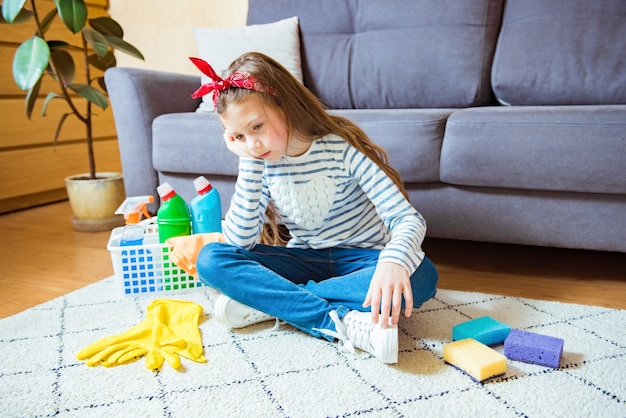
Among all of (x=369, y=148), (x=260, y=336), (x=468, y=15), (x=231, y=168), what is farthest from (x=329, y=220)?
(x=468, y=15)

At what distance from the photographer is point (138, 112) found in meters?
1.82

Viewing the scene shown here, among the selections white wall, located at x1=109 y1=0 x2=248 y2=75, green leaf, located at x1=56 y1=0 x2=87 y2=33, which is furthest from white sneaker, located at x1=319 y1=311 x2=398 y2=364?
white wall, located at x1=109 y1=0 x2=248 y2=75

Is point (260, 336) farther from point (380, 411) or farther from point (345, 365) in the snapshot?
point (380, 411)

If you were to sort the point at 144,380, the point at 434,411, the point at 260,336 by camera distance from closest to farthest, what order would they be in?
the point at 434,411 → the point at 144,380 → the point at 260,336

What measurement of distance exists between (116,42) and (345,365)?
1647 mm

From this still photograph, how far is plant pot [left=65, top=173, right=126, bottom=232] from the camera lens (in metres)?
2.07

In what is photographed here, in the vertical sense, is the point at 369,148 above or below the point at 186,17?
below

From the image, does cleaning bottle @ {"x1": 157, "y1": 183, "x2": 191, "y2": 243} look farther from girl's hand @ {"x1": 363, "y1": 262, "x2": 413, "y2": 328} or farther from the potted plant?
the potted plant

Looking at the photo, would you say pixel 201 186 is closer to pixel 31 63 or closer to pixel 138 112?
pixel 138 112

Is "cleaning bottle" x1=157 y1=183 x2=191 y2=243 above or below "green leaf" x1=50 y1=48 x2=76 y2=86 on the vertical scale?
below

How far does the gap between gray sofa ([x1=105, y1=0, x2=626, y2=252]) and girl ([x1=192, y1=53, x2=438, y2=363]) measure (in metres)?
0.30

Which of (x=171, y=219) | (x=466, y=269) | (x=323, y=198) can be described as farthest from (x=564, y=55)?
(x=171, y=219)

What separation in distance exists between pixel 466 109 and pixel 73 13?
4.52 ft

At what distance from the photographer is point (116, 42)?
208 centimetres
